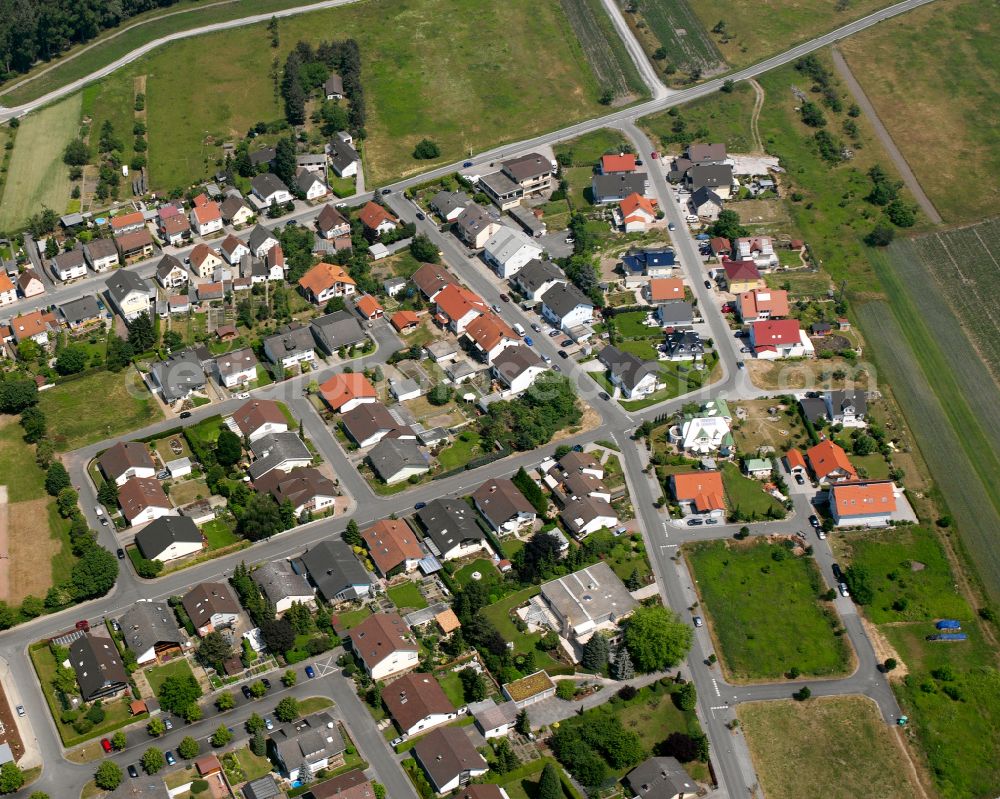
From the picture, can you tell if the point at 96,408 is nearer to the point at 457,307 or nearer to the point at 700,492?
the point at 457,307

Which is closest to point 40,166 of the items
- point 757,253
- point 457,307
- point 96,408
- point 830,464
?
point 96,408

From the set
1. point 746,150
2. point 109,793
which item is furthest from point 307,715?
point 746,150

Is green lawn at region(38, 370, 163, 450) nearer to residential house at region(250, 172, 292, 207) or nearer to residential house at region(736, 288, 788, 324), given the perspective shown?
residential house at region(250, 172, 292, 207)

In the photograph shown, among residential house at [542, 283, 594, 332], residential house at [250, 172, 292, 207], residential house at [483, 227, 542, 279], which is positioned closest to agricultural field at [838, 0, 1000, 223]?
residential house at [542, 283, 594, 332]

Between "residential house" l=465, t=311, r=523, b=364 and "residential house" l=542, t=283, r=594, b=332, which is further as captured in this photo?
"residential house" l=542, t=283, r=594, b=332

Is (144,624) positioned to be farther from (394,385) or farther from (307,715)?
(394,385)
